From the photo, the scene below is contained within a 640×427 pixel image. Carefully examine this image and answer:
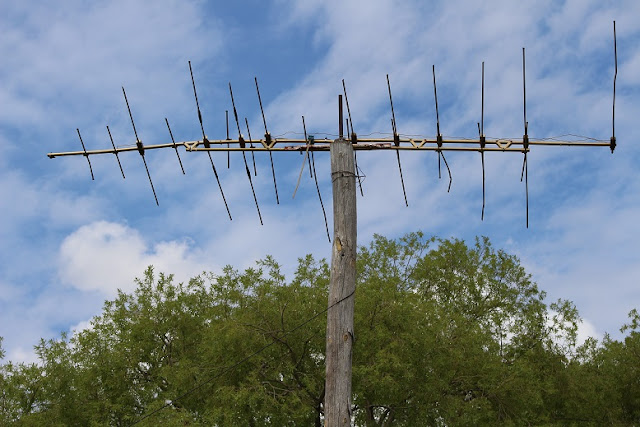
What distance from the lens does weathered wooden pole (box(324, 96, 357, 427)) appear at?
10.0 m

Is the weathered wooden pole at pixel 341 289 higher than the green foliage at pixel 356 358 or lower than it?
lower

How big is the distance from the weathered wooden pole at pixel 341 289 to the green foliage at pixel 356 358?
8964 mm

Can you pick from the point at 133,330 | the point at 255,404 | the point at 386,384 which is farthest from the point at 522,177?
the point at 133,330

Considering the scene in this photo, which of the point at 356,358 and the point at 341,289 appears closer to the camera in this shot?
the point at 341,289

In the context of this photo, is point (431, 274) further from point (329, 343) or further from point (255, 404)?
point (329, 343)

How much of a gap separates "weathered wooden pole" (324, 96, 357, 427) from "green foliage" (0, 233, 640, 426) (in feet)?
29.4

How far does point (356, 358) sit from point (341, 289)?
41.0 ft

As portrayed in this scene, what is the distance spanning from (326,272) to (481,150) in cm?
1431

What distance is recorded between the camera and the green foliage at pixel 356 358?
2238cm

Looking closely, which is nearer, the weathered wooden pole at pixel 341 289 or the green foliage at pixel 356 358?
the weathered wooden pole at pixel 341 289

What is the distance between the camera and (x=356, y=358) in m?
22.4

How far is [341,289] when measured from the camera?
410 inches

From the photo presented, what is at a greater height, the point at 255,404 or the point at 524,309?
the point at 524,309

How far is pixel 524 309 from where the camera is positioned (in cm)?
3303
